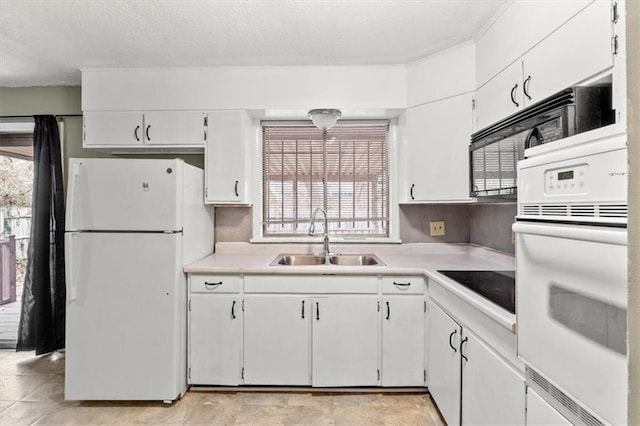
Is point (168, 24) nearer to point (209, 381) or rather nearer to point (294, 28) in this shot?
point (294, 28)

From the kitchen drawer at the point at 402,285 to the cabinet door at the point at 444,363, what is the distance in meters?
0.13

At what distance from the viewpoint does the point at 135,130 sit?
2.63 meters

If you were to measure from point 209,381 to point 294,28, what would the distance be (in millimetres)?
2284

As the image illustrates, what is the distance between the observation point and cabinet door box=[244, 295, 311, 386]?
226cm

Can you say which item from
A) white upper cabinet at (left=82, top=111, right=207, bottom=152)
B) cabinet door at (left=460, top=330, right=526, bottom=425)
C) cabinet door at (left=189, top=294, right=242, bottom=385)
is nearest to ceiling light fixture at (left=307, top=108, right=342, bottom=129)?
white upper cabinet at (left=82, top=111, right=207, bottom=152)

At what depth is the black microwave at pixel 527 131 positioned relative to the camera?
3.95 feet

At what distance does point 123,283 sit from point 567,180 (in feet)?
7.47

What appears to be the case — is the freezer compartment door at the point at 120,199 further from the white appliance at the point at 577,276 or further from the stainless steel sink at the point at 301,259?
the white appliance at the point at 577,276

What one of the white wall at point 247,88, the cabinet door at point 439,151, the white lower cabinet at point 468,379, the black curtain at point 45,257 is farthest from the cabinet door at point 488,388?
the black curtain at point 45,257

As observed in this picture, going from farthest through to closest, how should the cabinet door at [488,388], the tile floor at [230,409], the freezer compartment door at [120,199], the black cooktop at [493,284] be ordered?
the freezer compartment door at [120,199]
the tile floor at [230,409]
the black cooktop at [493,284]
the cabinet door at [488,388]

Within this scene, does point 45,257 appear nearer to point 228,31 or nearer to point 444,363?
point 228,31

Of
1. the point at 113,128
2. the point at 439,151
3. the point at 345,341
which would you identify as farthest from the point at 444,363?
the point at 113,128

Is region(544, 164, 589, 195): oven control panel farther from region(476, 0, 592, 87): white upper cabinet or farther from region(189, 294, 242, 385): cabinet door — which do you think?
region(189, 294, 242, 385): cabinet door

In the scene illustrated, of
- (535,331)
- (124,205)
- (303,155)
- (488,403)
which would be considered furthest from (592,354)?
(303,155)
